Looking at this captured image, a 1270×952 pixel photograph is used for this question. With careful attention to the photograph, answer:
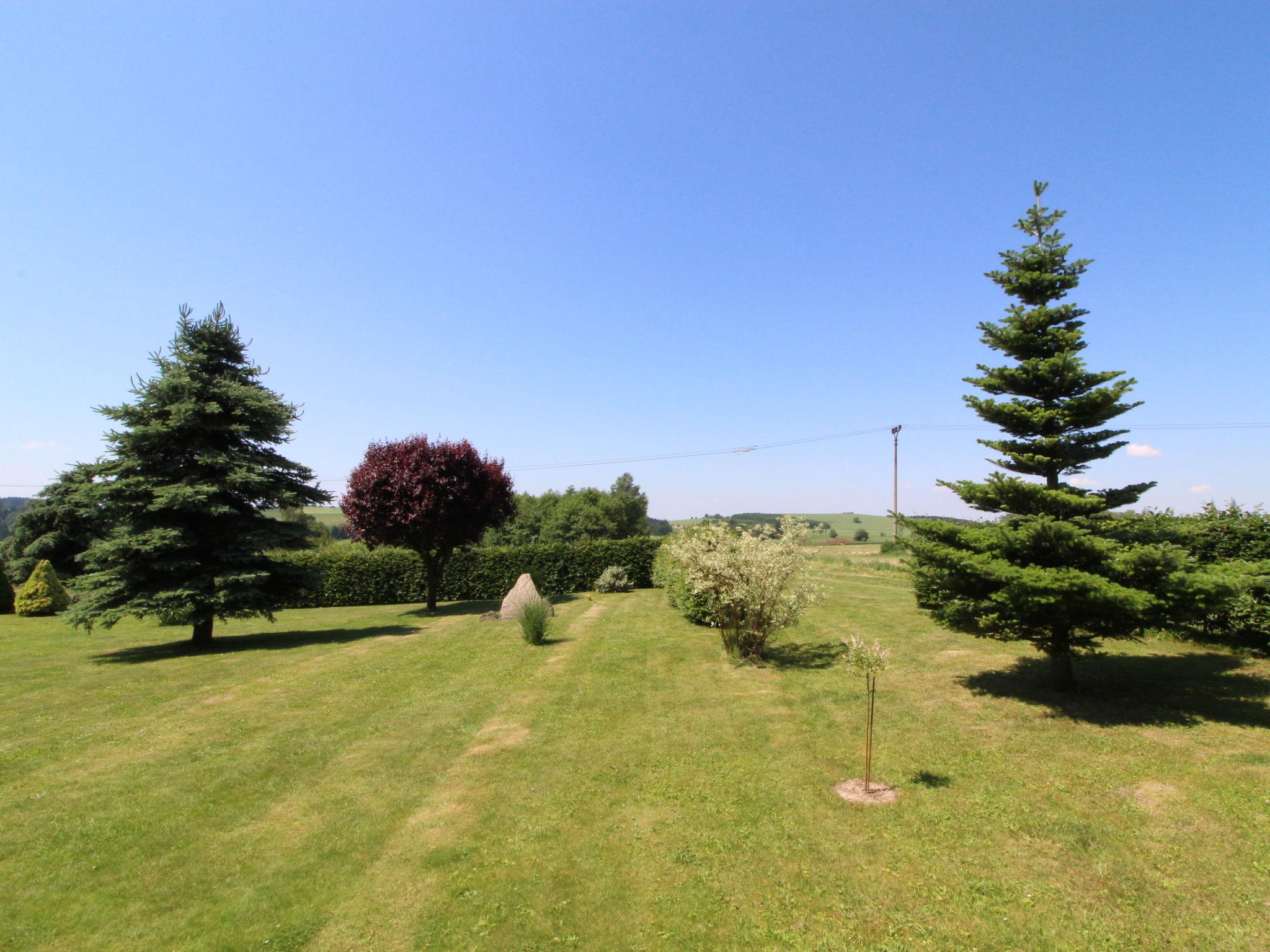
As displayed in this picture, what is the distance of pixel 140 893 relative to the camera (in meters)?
5.45

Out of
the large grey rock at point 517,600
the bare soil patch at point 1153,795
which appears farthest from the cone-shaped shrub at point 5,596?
the bare soil patch at point 1153,795

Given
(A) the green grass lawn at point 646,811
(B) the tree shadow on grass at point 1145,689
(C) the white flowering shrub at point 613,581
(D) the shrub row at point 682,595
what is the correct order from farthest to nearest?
(C) the white flowering shrub at point 613,581 → (D) the shrub row at point 682,595 → (B) the tree shadow on grass at point 1145,689 → (A) the green grass lawn at point 646,811

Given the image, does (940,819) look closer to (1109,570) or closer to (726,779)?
(726,779)

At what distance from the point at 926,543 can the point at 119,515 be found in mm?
20451

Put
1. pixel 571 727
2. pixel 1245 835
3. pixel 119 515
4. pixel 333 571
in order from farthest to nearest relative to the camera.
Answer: pixel 333 571 → pixel 119 515 → pixel 571 727 → pixel 1245 835

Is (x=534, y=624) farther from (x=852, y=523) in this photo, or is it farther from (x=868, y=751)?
(x=852, y=523)

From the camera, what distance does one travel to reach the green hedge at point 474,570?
29.0 meters

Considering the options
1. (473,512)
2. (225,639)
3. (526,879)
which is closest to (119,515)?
(225,639)

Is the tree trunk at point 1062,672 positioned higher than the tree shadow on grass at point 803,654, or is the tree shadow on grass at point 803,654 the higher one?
the tree trunk at point 1062,672

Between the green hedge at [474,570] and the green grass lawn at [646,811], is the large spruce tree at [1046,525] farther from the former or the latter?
the green hedge at [474,570]

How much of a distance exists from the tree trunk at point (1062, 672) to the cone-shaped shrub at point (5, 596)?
1503 inches

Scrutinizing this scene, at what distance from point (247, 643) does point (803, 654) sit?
15951mm

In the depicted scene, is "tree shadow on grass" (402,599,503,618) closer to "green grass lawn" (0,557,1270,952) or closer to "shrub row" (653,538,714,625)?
"shrub row" (653,538,714,625)

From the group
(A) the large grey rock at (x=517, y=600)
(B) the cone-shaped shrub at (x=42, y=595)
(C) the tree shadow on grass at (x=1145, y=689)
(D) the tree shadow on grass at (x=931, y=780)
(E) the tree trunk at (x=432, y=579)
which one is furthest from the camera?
(B) the cone-shaped shrub at (x=42, y=595)
